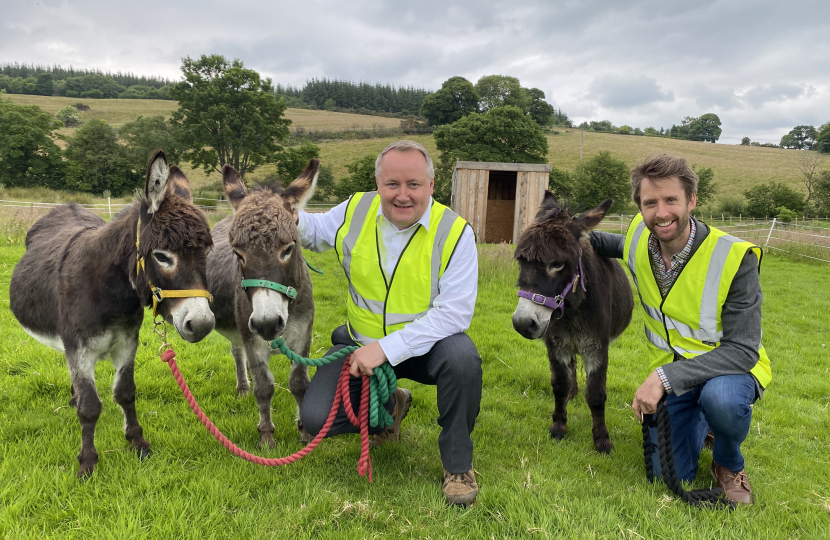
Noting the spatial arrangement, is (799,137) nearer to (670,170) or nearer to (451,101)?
(451,101)

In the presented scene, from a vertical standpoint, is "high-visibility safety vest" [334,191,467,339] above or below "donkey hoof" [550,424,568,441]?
above

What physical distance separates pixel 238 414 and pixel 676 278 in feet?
12.1

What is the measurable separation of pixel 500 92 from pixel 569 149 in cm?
1363

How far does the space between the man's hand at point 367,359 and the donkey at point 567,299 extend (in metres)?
0.98

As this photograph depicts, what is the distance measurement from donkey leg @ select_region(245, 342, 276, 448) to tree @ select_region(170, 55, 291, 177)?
32849 millimetres

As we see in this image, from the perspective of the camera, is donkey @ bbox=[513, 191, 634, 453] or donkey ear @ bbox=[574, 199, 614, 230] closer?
donkey @ bbox=[513, 191, 634, 453]

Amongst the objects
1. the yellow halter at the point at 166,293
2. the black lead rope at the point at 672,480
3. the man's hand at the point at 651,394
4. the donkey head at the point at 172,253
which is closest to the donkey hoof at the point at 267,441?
the donkey head at the point at 172,253

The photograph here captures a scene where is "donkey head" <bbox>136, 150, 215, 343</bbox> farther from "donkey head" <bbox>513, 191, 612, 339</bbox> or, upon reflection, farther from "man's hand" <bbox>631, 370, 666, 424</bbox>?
"man's hand" <bbox>631, 370, 666, 424</bbox>

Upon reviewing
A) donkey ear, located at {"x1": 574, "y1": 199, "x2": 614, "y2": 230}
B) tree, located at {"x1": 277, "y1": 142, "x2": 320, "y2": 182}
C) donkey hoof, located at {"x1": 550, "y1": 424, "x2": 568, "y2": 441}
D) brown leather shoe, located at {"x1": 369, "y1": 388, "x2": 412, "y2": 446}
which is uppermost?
tree, located at {"x1": 277, "y1": 142, "x2": 320, "y2": 182}

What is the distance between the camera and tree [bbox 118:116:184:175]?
3538 centimetres

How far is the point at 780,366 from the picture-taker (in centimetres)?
552

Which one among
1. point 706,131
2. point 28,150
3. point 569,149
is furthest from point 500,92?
point 28,150

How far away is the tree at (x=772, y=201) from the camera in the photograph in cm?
3184

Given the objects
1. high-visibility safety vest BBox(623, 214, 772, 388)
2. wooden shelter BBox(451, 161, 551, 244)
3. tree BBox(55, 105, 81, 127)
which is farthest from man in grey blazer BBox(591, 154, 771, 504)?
tree BBox(55, 105, 81, 127)
